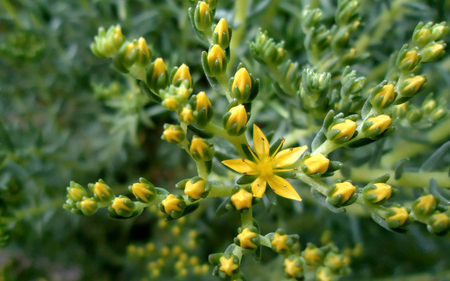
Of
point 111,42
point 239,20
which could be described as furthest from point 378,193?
point 239,20

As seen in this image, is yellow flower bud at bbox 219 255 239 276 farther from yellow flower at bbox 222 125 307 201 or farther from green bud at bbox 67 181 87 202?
green bud at bbox 67 181 87 202

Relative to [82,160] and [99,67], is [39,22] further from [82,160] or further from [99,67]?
[82,160]

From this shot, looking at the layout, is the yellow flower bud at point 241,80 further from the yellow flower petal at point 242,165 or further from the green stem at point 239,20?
the green stem at point 239,20

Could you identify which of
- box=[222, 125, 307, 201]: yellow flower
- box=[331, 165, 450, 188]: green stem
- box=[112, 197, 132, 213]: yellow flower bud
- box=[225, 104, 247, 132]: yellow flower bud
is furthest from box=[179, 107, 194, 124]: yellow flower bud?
box=[331, 165, 450, 188]: green stem

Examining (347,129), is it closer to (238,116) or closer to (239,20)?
(238,116)

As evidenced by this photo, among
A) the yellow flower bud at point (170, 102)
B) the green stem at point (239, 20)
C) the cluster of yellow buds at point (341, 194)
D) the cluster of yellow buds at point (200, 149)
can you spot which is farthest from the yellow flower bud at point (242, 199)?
the green stem at point (239, 20)

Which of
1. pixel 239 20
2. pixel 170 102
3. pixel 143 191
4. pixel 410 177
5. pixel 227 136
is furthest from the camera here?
pixel 239 20
